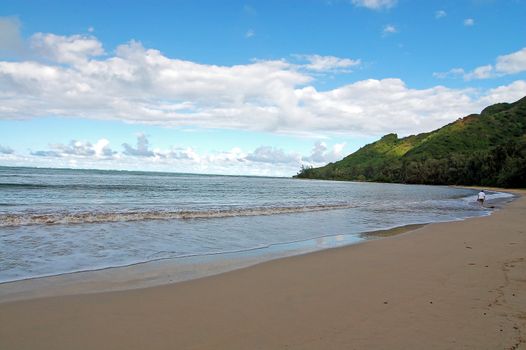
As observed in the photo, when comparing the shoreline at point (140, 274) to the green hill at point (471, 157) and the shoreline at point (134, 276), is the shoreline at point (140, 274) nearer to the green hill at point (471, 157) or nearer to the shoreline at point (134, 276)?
the shoreline at point (134, 276)

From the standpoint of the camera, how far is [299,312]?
18.5 feet

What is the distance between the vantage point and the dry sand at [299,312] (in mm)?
4574

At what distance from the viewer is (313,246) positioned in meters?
12.6

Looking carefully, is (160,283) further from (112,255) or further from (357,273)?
(357,273)

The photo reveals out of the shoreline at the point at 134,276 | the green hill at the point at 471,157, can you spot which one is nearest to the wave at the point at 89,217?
the shoreline at the point at 134,276

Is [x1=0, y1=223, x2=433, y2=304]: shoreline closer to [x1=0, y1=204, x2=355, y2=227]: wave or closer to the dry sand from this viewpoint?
the dry sand

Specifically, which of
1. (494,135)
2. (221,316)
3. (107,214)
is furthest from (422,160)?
(221,316)

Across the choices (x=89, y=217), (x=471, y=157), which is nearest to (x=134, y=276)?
(x=89, y=217)

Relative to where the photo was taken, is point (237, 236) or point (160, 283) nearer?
point (160, 283)

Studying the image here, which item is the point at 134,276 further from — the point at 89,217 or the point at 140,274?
the point at 89,217

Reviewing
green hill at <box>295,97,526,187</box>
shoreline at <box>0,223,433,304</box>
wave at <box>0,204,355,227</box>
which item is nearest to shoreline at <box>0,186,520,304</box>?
shoreline at <box>0,223,433,304</box>

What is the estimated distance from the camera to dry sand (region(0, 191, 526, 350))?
4.57 m

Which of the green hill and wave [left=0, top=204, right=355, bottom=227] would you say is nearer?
wave [left=0, top=204, right=355, bottom=227]

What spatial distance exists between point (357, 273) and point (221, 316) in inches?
155
